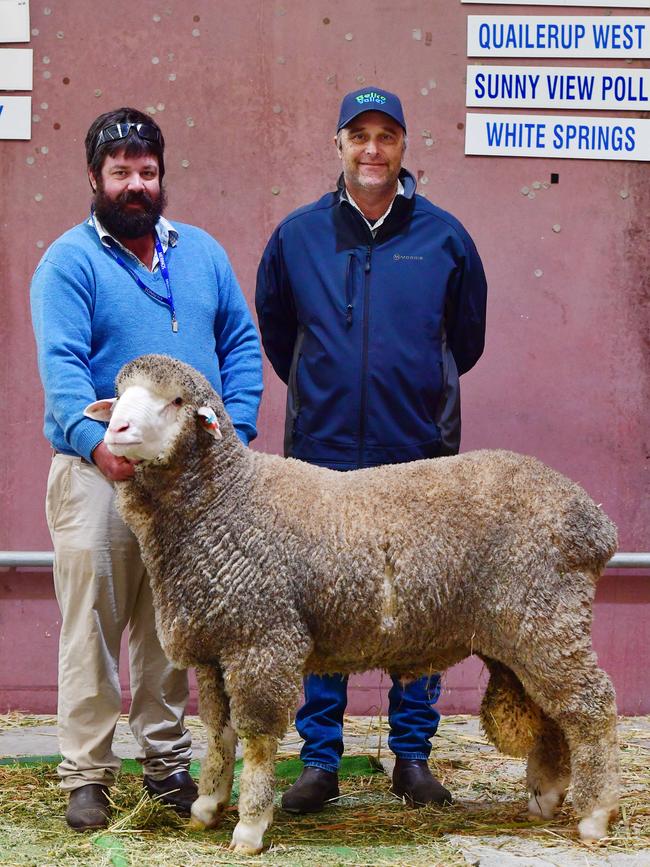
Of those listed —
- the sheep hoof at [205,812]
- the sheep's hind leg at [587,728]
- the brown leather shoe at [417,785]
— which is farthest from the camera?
the brown leather shoe at [417,785]

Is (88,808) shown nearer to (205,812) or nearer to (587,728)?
(205,812)

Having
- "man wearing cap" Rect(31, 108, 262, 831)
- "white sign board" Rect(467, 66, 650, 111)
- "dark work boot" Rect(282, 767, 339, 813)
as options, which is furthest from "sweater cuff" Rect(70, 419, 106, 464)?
"white sign board" Rect(467, 66, 650, 111)

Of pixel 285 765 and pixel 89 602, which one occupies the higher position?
pixel 89 602

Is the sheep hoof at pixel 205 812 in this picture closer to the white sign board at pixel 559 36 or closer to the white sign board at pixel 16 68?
the white sign board at pixel 16 68

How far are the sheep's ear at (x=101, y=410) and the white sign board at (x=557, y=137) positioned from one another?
2590mm

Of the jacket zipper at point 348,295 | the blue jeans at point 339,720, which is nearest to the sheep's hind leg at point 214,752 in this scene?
the blue jeans at point 339,720

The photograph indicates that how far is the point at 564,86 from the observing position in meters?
5.13

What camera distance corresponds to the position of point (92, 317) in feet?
11.9

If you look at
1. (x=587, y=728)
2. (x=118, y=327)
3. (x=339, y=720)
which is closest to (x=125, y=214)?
(x=118, y=327)

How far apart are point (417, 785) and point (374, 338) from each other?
5.21ft

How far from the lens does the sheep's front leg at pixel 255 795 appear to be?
3.33 m

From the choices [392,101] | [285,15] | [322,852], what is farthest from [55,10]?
[322,852]

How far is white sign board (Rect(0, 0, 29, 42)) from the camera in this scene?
5.12m

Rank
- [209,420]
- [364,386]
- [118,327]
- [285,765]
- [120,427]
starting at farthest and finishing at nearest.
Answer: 1. [285,765]
2. [364,386]
3. [118,327]
4. [209,420]
5. [120,427]
